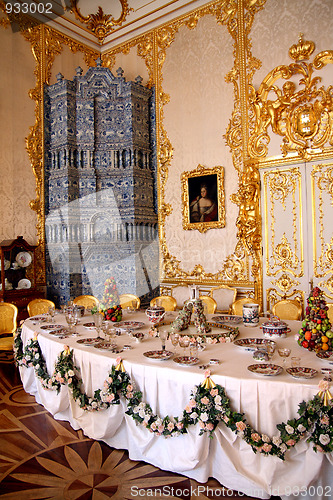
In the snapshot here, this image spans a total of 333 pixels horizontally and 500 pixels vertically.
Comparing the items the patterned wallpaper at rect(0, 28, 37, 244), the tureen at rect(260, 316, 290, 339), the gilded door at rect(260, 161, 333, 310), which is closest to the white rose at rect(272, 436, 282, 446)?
the tureen at rect(260, 316, 290, 339)

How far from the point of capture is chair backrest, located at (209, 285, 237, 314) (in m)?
5.90

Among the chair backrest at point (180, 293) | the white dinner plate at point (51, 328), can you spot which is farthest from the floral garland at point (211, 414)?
the chair backrest at point (180, 293)

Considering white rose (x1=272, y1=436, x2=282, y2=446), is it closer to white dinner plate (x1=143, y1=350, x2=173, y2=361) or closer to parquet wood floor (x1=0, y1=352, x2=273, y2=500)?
parquet wood floor (x1=0, y1=352, x2=273, y2=500)

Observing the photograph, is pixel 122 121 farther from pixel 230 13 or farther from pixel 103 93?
pixel 230 13

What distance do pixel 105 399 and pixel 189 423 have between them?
69 centimetres

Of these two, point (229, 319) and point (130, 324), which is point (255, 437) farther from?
point (130, 324)

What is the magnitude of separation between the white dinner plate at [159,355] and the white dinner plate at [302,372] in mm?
831

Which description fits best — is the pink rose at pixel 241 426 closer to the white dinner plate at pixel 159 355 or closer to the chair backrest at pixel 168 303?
the white dinner plate at pixel 159 355

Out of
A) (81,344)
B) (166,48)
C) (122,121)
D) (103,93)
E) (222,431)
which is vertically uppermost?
(166,48)

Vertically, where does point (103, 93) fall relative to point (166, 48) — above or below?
below

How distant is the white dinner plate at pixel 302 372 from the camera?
7.15 feet

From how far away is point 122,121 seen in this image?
6938 millimetres

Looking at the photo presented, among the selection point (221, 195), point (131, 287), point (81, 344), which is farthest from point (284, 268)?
point (81, 344)

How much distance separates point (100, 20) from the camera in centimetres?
763
